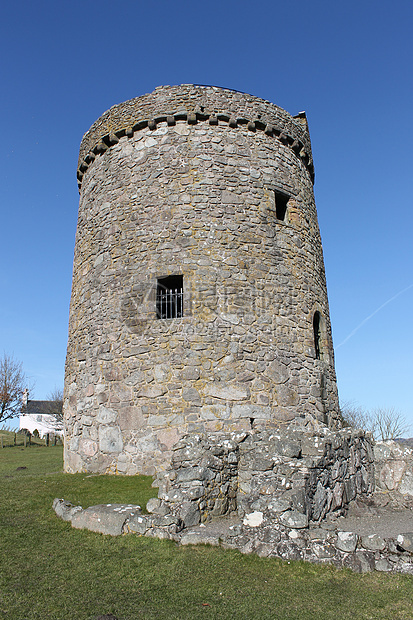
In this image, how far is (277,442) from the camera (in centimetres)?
646

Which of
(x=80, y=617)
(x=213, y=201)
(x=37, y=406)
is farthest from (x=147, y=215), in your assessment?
(x=37, y=406)

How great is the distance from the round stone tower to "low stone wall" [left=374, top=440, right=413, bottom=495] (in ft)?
6.39

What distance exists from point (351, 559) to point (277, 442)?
6.34ft

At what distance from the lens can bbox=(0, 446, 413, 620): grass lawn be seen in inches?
151

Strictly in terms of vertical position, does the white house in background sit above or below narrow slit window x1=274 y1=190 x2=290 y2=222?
below

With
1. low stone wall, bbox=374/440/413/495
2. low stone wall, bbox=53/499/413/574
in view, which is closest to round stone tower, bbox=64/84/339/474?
low stone wall, bbox=374/440/413/495

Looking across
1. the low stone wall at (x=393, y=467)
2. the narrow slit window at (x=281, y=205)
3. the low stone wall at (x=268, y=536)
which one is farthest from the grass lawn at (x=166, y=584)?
the narrow slit window at (x=281, y=205)

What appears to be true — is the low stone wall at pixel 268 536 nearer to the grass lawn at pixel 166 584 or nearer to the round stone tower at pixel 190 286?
the grass lawn at pixel 166 584

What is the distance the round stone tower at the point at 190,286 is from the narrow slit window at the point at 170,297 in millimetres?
24

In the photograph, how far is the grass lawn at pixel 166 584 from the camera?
3.83 meters

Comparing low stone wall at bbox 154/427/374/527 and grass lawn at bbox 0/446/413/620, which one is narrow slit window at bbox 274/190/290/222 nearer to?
low stone wall at bbox 154/427/374/527

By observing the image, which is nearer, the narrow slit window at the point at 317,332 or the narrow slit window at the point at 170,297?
the narrow slit window at the point at 170,297

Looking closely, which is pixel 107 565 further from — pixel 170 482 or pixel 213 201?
pixel 213 201

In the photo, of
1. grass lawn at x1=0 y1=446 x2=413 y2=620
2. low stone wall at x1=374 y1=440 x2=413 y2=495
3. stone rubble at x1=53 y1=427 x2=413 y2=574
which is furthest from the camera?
low stone wall at x1=374 y1=440 x2=413 y2=495
